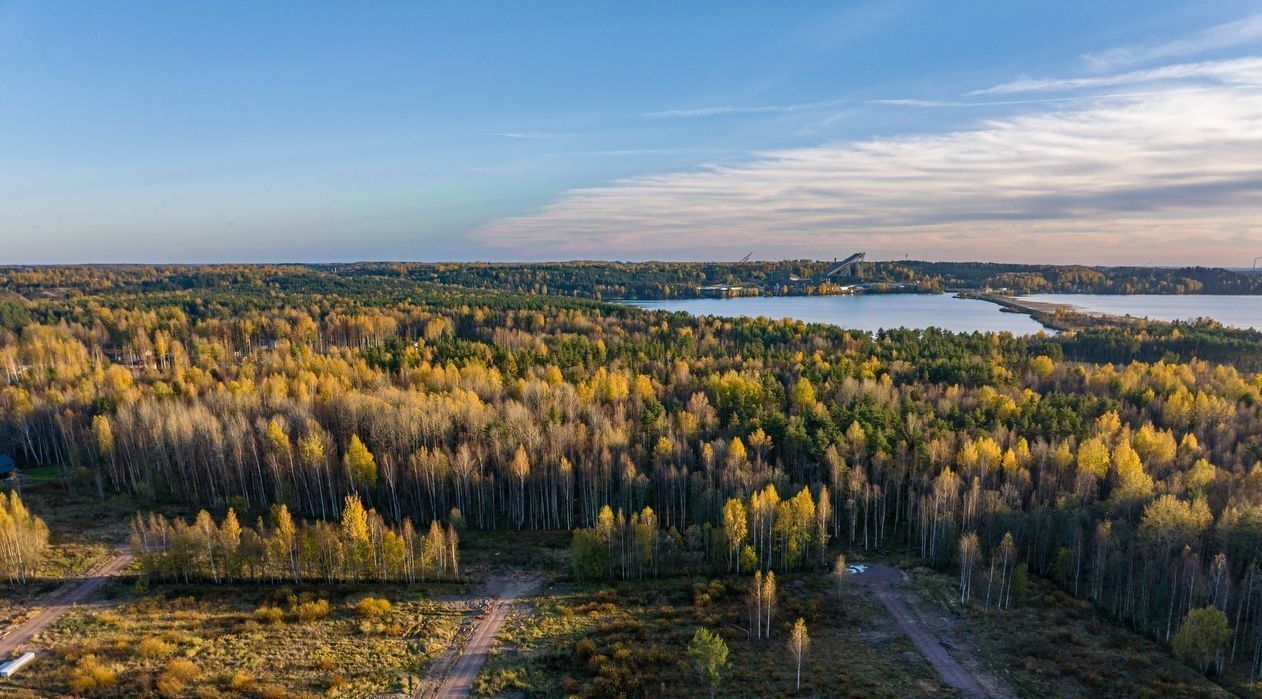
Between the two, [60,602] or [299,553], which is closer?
[60,602]

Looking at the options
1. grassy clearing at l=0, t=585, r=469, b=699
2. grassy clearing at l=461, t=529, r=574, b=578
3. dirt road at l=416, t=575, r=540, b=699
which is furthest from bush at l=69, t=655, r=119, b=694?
grassy clearing at l=461, t=529, r=574, b=578

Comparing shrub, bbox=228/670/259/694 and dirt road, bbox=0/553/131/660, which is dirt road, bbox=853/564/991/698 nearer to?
shrub, bbox=228/670/259/694

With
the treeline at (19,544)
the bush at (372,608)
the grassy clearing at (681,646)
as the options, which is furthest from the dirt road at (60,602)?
the grassy clearing at (681,646)

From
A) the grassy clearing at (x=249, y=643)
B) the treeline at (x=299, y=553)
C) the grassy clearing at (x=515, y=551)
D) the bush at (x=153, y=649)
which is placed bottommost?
the grassy clearing at (x=515, y=551)

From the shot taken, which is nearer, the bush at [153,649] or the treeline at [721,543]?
the bush at [153,649]

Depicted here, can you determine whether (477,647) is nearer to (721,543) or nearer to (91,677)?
(721,543)

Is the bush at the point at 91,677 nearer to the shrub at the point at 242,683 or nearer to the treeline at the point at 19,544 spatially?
the shrub at the point at 242,683

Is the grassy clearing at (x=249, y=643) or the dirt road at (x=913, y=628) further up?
the grassy clearing at (x=249, y=643)

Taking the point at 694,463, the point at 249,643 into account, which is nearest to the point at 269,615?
the point at 249,643
